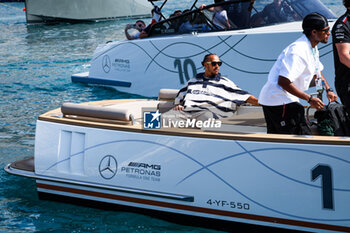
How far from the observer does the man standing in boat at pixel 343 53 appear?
13.6 feet

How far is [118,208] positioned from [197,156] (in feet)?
3.44

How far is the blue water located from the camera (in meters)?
4.97

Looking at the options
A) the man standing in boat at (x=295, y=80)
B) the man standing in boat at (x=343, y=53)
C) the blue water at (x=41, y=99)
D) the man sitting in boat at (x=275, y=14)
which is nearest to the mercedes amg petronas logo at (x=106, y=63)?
the blue water at (x=41, y=99)

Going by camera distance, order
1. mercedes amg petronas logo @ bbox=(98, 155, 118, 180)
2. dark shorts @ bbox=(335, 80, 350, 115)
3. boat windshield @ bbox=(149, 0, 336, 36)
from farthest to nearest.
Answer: boat windshield @ bbox=(149, 0, 336, 36)
mercedes amg petronas logo @ bbox=(98, 155, 118, 180)
dark shorts @ bbox=(335, 80, 350, 115)

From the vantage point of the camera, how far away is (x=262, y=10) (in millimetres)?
8469

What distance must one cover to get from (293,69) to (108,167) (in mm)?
1890

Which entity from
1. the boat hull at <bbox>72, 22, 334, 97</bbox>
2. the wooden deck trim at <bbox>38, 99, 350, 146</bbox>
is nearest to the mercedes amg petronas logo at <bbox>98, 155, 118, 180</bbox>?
the wooden deck trim at <bbox>38, 99, 350, 146</bbox>

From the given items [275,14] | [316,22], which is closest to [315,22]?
[316,22]

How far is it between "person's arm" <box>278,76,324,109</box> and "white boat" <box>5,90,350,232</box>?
0.87 ft

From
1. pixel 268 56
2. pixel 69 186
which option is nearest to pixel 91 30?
pixel 268 56

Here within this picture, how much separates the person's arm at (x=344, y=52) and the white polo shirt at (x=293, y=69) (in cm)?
19

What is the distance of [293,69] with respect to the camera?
394cm

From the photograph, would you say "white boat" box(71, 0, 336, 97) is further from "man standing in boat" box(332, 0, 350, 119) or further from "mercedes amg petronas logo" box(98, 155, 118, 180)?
"mercedes amg petronas logo" box(98, 155, 118, 180)

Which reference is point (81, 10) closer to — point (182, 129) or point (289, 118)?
point (182, 129)
